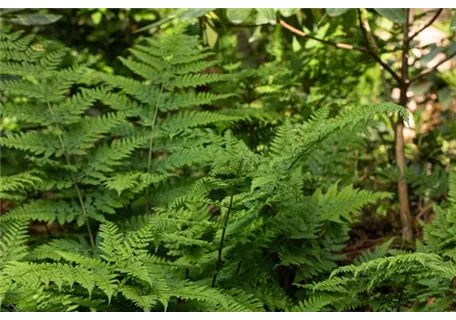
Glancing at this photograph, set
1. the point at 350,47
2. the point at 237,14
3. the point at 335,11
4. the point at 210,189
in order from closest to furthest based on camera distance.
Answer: the point at 210,189, the point at 335,11, the point at 237,14, the point at 350,47

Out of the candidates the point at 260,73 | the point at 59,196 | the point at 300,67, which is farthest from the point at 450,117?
the point at 59,196

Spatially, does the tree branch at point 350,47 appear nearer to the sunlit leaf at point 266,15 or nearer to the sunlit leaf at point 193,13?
the sunlit leaf at point 266,15

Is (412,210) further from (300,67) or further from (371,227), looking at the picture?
(300,67)

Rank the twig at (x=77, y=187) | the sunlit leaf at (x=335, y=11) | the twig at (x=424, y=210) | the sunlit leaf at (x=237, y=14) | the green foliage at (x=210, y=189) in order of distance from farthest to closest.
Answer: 1. the twig at (x=424, y=210)
2. the sunlit leaf at (x=237, y=14)
3. the sunlit leaf at (x=335, y=11)
4. the twig at (x=77, y=187)
5. the green foliage at (x=210, y=189)

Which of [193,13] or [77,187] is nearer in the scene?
[77,187]

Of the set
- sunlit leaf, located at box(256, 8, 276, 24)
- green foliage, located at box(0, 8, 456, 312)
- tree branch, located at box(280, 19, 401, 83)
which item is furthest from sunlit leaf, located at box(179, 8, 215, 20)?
tree branch, located at box(280, 19, 401, 83)

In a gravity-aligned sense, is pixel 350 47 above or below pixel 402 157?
above

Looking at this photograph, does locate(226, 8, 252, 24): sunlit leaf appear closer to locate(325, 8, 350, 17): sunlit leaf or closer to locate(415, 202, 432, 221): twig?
locate(325, 8, 350, 17): sunlit leaf

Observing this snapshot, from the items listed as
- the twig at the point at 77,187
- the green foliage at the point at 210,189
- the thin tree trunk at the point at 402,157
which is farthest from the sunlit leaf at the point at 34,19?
the thin tree trunk at the point at 402,157

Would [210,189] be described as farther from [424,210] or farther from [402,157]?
[424,210]

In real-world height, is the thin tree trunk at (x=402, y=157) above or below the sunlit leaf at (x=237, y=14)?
below

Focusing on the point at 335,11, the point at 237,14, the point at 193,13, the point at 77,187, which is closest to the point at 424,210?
the point at 335,11

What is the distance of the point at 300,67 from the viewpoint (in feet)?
8.22

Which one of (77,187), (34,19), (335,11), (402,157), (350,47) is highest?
(335,11)
